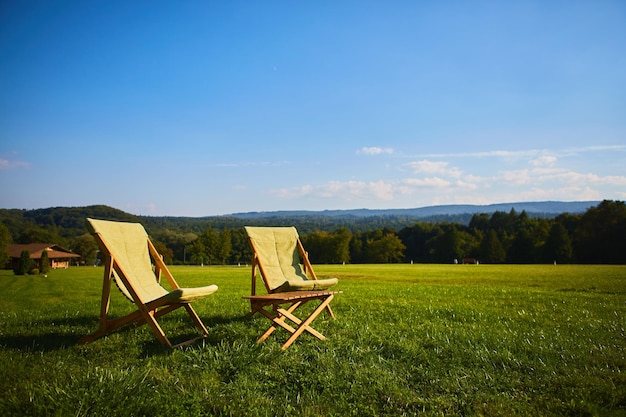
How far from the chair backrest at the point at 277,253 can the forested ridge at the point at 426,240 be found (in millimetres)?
50578

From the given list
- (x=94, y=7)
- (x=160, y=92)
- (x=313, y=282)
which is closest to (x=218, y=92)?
(x=160, y=92)

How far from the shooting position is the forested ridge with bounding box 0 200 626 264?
179ft

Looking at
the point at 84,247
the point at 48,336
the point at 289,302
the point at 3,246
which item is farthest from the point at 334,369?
the point at 84,247

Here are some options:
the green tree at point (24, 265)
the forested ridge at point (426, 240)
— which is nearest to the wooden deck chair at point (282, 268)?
the green tree at point (24, 265)

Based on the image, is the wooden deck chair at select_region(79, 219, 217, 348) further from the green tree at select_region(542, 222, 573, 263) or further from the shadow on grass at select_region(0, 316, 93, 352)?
the green tree at select_region(542, 222, 573, 263)

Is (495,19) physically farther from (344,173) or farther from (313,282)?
(344,173)

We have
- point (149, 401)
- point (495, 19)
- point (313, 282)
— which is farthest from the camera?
point (495, 19)

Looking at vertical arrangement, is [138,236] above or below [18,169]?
below

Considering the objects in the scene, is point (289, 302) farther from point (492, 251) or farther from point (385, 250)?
point (385, 250)

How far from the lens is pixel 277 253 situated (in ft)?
24.1

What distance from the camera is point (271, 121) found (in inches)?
1068

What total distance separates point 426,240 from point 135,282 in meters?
77.4

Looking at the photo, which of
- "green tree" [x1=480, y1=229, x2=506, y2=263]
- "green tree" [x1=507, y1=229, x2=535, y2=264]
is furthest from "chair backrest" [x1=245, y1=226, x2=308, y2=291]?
"green tree" [x1=480, y1=229, x2=506, y2=263]

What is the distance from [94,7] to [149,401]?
47.4 feet
